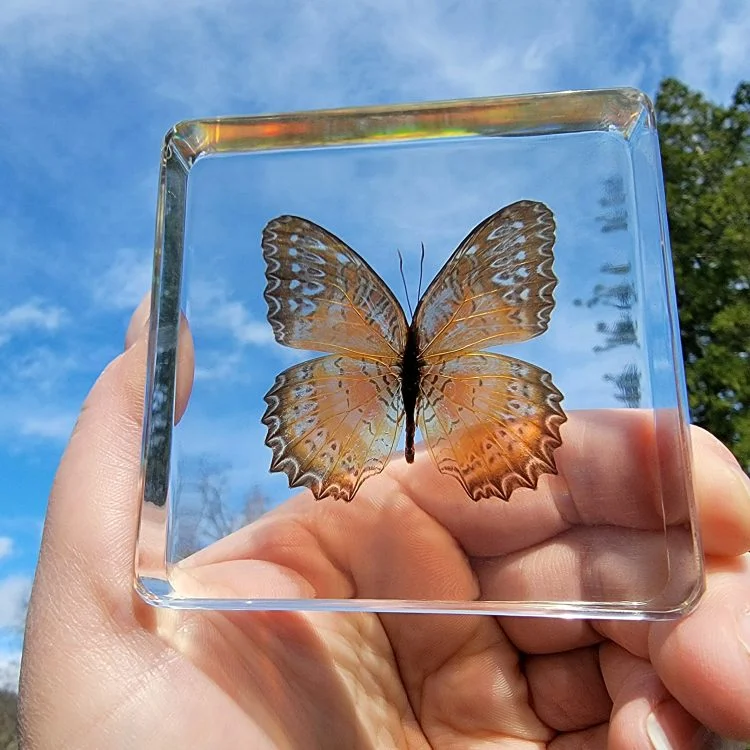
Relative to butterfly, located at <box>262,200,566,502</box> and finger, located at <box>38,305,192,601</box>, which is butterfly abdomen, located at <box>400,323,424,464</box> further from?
finger, located at <box>38,305,192,601</box>

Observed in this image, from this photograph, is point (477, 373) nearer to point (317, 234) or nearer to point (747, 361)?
point (317, 234)

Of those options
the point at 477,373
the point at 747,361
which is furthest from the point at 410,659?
the point at 747,361

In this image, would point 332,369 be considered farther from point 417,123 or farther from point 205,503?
point 417,123

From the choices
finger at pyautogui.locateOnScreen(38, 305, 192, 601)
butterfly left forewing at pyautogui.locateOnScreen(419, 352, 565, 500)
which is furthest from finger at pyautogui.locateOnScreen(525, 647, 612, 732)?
finger at pyautogui.locateOnScreen(38, 305, 192, 601)

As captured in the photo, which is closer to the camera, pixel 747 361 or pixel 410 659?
pixel 410 659

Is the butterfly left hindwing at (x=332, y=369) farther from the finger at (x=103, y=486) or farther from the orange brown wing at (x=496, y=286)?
the finger at (x=103, y=486)

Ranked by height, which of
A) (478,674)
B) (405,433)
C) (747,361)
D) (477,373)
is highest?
(747,361)

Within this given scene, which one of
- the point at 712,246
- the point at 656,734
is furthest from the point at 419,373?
the point at 712,246
